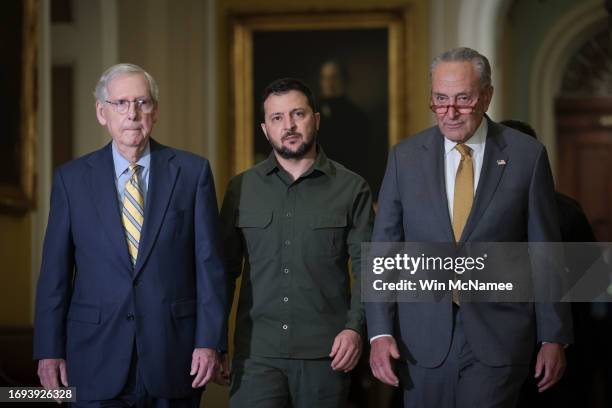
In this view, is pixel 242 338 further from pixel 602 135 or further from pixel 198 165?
pixel 602 135

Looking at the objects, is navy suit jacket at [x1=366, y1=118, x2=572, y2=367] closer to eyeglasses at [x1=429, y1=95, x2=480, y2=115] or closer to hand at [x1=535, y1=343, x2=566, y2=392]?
hand at [x1=535, y1=343, x2=566, y2=392]

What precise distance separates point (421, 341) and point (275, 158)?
0.99 m

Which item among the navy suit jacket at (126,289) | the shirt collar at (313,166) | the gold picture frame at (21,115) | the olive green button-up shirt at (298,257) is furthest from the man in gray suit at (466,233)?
the gold picture frame at (21,115)

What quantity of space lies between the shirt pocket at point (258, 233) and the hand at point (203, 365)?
514 mm

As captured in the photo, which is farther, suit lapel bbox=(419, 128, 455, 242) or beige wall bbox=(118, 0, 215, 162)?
beige wall bbox=(118, 0, 215, 162)

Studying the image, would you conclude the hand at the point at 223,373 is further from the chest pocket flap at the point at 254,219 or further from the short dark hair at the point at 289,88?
the short dark hair at the point at 289,88

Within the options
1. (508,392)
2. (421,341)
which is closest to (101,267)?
(421,341)

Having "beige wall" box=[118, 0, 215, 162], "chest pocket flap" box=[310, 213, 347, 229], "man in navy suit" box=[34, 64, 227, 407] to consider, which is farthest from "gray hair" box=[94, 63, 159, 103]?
"beige wall" box=[118, 0, 215, 162]

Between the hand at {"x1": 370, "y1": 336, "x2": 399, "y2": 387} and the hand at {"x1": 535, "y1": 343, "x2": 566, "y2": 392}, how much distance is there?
0.48 m

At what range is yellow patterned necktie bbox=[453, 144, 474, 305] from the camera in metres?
3.75

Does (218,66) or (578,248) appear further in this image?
(218,66)

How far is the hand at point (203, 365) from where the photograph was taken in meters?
3.80

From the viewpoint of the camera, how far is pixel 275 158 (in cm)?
432

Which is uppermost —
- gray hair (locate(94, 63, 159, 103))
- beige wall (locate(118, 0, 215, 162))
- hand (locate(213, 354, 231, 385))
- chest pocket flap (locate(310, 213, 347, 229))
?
beige wall (locate(118, 0, 215, 162))
